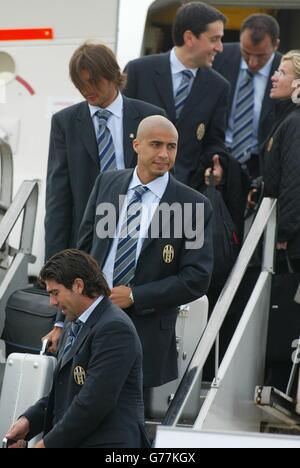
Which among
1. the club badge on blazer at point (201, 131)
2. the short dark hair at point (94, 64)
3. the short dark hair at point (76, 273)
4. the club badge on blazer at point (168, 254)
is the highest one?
the short dark hair at point (94, 64)

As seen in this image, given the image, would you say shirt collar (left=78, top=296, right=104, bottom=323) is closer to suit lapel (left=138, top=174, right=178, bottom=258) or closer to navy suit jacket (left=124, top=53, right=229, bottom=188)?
suit lapel (left=138, top=174, right=178, bottom=258)

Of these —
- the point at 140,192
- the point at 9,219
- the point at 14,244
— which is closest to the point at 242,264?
A: the point at 140,192

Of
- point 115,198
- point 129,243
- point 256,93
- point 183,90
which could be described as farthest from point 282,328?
point 256,93

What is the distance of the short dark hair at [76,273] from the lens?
5707 mm

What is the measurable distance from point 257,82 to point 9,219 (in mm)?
2265

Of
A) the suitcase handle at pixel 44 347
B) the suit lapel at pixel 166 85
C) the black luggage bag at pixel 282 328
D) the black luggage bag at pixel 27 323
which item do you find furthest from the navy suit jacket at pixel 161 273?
the suit lapel at pixel 166 85

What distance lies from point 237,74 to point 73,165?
6.65 feet

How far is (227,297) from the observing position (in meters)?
6.71

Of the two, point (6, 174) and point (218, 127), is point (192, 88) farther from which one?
point (6, 174)

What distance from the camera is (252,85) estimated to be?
29.1 ft

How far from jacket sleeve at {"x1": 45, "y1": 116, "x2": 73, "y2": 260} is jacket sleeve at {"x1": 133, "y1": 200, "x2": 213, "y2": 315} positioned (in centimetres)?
105

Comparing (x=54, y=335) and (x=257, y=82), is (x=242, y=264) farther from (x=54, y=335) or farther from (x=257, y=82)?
(x=257, y=82)

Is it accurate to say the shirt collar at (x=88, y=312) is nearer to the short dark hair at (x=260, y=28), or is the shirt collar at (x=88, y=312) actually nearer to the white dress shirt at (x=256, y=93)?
the white dress shirt at (x=256, y=93)

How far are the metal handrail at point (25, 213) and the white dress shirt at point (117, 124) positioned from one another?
0.75 meters
